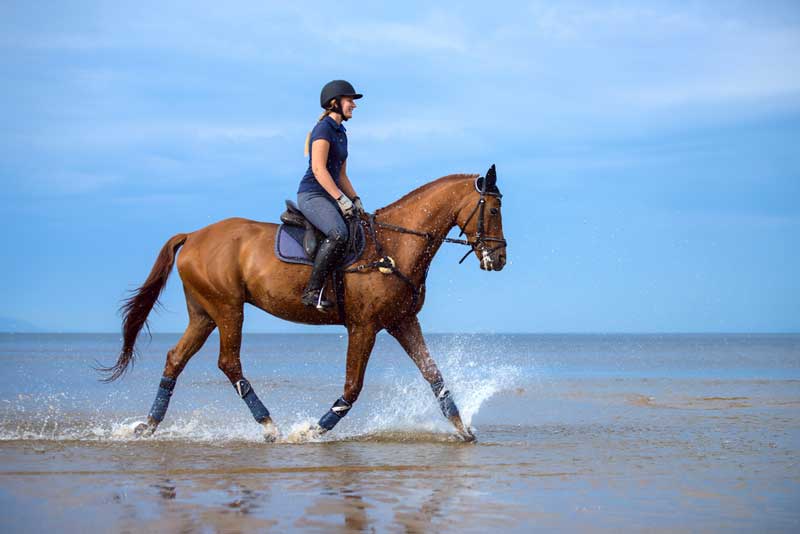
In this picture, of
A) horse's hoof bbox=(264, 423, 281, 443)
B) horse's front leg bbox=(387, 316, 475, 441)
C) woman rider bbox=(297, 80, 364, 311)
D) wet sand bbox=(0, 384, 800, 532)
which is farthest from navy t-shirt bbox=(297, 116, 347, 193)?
wet sand bbox=(0, 384, 800, 532)

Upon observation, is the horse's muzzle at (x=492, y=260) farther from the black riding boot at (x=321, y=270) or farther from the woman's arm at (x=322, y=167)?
the woman's arm at (x=322, y=167)

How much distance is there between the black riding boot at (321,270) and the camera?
8.77 m

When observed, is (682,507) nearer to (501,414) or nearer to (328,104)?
(328,104)

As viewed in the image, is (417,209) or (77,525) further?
(417,209)

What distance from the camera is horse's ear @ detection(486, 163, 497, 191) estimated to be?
8.98 meters

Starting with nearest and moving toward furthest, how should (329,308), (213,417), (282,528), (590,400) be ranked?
(282,528), (329,308), (213,417), (590,400)

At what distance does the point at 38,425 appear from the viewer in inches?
443

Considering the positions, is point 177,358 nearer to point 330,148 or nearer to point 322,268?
point 322,268

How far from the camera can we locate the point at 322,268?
8.84 meters

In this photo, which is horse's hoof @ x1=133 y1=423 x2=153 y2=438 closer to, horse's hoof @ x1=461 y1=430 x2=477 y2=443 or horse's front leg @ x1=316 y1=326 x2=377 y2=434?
horse's front leg @ x1=316 y1=326 x2=377 y2=434

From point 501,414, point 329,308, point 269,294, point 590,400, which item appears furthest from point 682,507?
point 590,400

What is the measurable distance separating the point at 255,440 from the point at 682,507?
5.09 meters

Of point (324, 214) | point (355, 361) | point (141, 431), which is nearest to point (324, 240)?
point (324, 214)

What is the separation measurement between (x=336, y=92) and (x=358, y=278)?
1.88 m
